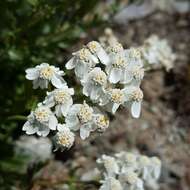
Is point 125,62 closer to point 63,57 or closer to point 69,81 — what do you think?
point 69,81

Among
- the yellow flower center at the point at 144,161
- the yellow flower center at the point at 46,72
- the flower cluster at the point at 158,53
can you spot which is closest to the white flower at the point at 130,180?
the yellow flower center at the point at 144,161

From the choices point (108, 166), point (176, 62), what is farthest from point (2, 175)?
point (176, 62)

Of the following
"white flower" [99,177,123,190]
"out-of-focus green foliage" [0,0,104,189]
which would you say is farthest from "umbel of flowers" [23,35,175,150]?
"out-of-focus green foliage" [0,0,104,189]

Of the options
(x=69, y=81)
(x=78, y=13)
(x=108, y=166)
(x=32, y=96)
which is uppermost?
(x=78, y=13)

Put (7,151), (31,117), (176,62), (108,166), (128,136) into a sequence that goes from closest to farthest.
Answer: (31,117)
(108,166)
(7,151)
(128,136)
(176,62)

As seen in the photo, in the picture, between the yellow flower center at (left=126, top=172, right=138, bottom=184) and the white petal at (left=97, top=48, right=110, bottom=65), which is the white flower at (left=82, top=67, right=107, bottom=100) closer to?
the white petal at (left=97, top=48, right=110, bottom=65)

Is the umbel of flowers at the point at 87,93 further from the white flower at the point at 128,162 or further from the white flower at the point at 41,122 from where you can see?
the white flower at the point at 128,162
